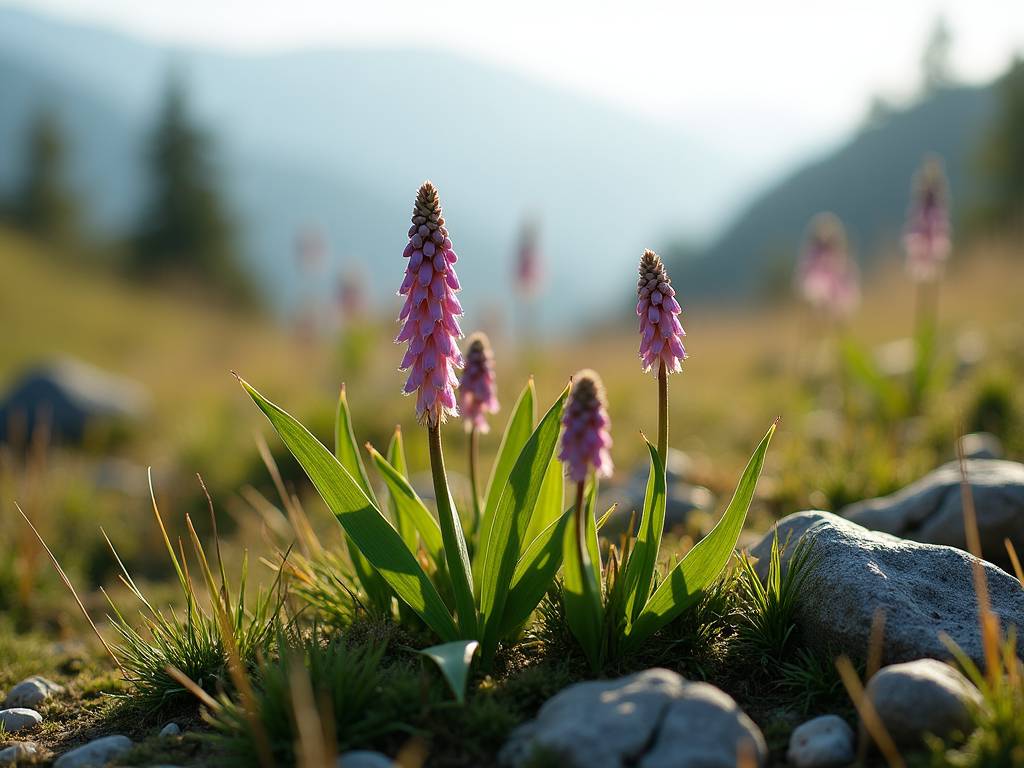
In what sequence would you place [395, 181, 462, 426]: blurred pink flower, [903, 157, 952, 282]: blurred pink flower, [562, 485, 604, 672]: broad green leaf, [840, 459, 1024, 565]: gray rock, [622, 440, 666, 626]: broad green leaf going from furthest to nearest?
[903, 157, 952, 282]: blurred pink flower, [840, 459, 1024, 565]: gray rock, [622, 440, 666, 626]: broad green leaf, [395, 181, 462, 426]: blurred pink flower, [562, 485, 604, 672]: broad green leaf

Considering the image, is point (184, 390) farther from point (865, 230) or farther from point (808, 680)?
point (865, 230)

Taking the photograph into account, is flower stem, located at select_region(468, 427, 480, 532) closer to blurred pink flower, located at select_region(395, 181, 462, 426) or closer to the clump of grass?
blurred pink flower, located at select_region(395, 181, 462, 426)

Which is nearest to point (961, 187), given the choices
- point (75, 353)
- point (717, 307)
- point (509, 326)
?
point (717, 307)

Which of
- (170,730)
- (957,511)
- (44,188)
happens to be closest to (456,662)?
(170,730)

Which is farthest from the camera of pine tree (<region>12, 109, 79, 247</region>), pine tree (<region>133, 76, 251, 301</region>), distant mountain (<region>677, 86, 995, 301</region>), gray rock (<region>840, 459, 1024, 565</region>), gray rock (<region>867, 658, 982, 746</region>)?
distant mountain (<region>677, 86, 995, 301</region>)

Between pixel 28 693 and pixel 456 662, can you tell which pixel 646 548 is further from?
pixel 28 693

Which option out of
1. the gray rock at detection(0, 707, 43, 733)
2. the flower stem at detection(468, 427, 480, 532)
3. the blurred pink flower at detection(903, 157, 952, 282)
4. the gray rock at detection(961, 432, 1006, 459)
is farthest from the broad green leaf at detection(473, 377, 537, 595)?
the blurred pink flower at detection(903, 157, 952, 282)
